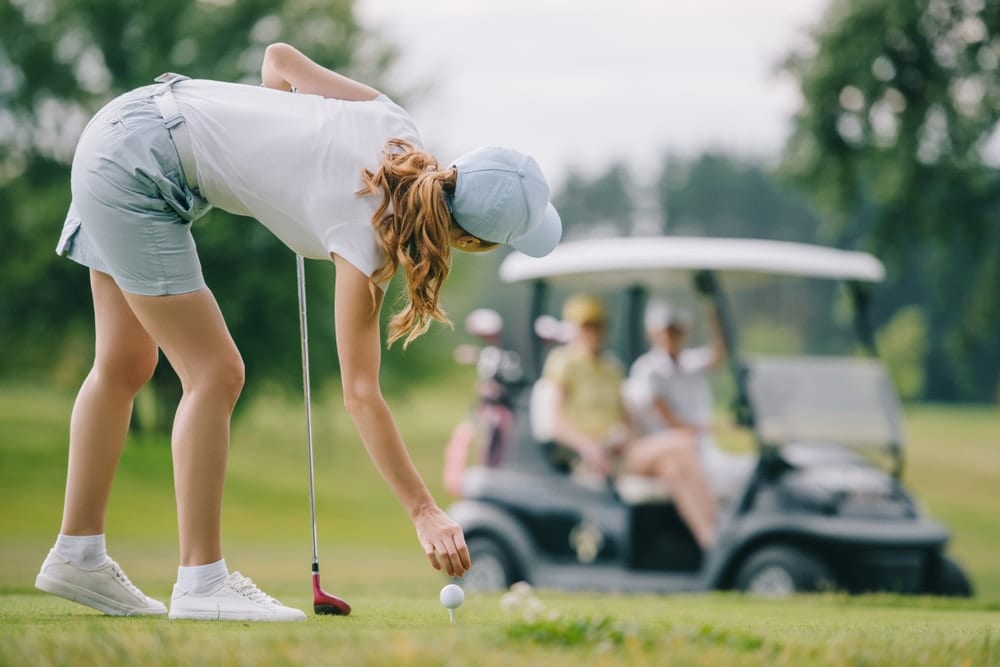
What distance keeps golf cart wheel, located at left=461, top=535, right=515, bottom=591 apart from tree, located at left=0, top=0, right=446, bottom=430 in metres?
10.5

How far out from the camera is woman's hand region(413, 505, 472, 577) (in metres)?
2.83

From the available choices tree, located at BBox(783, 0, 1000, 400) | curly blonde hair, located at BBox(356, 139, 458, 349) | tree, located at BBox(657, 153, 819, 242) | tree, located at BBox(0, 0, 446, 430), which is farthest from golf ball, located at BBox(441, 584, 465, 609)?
tree, located at BBox(657, 153, 819, 242)

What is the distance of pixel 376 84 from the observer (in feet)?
62.7

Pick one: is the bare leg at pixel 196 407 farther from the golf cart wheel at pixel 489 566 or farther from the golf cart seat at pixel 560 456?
the golf cart wheel at pixel 489 566

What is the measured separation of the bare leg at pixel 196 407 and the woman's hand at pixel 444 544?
22.2 inches

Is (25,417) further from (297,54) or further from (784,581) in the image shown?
(297,54)

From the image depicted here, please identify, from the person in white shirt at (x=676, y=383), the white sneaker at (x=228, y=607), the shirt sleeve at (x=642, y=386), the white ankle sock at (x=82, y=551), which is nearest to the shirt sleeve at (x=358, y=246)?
the white sneaker at (x=228, y=607)

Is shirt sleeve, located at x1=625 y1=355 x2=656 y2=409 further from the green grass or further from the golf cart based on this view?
the green grass

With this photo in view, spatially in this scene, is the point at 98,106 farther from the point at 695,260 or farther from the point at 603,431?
the point at 695,260

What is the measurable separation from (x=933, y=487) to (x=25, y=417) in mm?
15477

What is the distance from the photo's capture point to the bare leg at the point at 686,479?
6.55 m

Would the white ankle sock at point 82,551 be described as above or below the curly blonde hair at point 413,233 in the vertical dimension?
below

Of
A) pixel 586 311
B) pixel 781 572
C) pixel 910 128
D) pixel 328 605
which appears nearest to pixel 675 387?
pixel 586 311

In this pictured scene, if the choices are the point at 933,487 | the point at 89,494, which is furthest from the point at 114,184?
the point at 933,487
